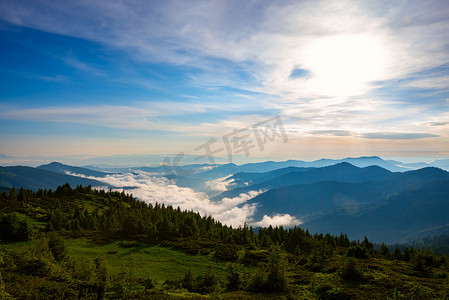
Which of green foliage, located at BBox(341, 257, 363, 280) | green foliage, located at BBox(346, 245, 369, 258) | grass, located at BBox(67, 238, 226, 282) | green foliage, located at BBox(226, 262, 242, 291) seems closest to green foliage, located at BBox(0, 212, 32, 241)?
grass, located at BBox(67, 238, 226, 282)

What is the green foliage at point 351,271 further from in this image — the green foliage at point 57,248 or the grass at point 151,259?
Answer: the green foliage at point 57,248

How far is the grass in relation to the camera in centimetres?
4472

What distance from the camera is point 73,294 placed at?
2370 centimetres

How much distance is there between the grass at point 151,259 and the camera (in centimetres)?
4472

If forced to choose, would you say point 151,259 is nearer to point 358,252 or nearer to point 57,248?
point 57,248

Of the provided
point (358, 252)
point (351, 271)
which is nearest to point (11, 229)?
point (351, 271)

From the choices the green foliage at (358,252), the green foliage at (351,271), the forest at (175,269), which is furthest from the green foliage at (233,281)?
the green foliage at (358,252)

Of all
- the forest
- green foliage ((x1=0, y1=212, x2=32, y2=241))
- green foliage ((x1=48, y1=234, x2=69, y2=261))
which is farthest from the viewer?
green foliage ((x1=0, y1=212, x2=32, y2=241))

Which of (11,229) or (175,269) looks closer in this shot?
(175,269)

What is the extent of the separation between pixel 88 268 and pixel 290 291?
81.7ft

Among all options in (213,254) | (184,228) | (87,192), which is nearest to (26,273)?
(213,254)

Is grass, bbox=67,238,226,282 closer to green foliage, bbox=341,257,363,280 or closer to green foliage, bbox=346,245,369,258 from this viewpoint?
green foliage, bbox=341,257,363,280

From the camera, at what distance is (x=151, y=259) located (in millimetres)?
52594

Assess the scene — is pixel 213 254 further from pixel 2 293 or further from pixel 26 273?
pixel 2 293
